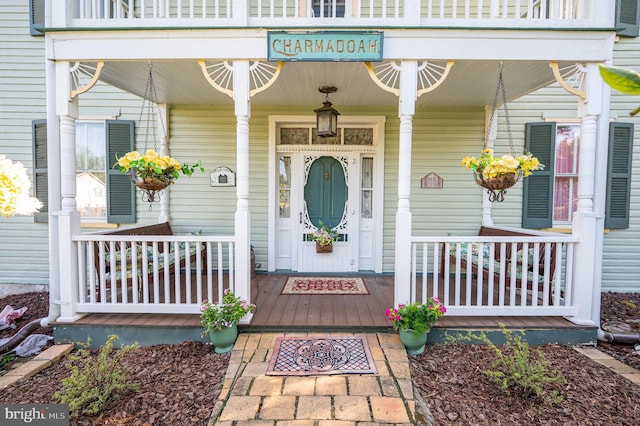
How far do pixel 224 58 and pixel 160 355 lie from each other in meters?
2.73

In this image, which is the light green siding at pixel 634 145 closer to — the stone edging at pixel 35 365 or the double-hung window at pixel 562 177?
the double-hung window at pixel 562 177

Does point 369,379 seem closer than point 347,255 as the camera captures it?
Yes

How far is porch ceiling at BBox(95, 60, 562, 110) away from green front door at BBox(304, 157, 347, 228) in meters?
0.88

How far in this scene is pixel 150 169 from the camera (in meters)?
2.93

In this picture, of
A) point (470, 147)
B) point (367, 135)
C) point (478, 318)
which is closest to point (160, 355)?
point (478, 318)

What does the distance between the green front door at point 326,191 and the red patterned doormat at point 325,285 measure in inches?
32.3

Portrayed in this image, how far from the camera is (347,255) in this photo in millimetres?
4898

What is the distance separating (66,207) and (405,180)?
321 centimetres

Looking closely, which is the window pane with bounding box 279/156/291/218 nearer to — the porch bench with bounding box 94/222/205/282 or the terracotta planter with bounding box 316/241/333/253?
the terracotta planter with bounding box 316/241/333/253

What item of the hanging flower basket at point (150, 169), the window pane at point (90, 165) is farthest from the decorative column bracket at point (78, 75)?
the window pane at point (90, 165)

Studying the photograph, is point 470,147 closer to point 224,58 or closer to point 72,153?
point 224,58

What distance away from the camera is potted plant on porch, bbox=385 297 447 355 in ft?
9.06

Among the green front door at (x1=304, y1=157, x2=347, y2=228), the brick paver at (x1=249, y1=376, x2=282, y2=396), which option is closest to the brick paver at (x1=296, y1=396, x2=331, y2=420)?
the brick paver at (x1=249, y1=376, x2=282, y2=396)

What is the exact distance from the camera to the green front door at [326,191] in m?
4.87
